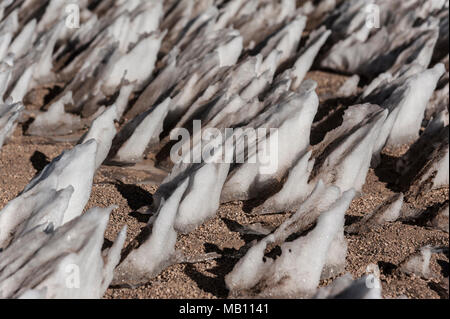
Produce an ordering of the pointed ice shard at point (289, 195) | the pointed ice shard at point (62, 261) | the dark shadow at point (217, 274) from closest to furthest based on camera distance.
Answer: the pointed ice shard at point (62, 261), the dark shadow at point (217, 274), the pointed ice shard at point (289, 195)

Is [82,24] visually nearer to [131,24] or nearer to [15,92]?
[131,24]

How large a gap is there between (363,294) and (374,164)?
2536 mm

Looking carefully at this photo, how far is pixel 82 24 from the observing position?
8414 mm

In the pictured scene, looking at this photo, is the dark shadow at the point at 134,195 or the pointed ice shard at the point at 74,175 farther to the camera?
the dark shadow at the point at 134,195

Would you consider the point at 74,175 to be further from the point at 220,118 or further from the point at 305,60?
the point at 305,60

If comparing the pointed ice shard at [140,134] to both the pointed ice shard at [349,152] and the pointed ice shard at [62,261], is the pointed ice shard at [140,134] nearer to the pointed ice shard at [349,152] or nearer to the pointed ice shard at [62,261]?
the pointed ice shard at [349,152]

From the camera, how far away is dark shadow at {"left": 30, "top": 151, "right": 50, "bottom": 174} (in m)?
5.86

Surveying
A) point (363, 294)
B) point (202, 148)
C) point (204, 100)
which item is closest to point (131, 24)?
point (204, 100)

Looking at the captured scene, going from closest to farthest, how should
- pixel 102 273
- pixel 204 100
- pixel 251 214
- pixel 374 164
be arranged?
pixel 102 273
pixel 251 214
pixel 374 164
pixel 204 100

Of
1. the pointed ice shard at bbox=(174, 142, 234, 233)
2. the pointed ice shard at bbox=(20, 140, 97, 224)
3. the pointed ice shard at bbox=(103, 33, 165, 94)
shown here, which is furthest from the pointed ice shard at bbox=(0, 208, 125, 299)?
the pointed ice shard at bbox=(103, 33, 165, 94)

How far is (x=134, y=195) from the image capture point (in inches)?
214

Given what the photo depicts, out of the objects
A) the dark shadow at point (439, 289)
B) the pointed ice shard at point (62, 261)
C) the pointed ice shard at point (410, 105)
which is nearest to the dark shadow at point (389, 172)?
the pointed ice shard at point (410, 105)

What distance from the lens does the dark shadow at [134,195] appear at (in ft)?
17.4

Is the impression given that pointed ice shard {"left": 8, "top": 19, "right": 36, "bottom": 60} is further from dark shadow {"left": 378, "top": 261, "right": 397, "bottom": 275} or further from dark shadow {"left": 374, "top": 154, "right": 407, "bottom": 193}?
dark shadow {"left": 378, "top": 261, "right": 397, "bottom": 275}
